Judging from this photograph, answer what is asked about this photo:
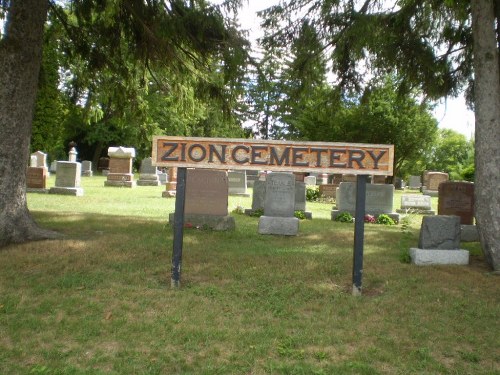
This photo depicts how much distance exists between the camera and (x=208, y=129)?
45281 mm

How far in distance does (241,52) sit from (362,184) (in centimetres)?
348

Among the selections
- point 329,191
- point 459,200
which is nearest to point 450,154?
point 329,191

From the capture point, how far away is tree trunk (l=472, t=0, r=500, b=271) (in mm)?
6852

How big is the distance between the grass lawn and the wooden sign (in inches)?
57.7

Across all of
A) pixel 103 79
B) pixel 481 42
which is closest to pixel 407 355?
pixel 481 42

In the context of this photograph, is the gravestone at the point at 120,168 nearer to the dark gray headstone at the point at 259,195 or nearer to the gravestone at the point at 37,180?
the gravestone at the point at 37,180

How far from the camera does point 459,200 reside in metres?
11.0

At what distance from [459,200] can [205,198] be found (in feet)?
19.1

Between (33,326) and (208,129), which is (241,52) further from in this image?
(208,129)

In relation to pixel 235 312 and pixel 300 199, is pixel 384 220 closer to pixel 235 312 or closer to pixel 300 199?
pixel 300 199

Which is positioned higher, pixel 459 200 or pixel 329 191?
pixel 329 191

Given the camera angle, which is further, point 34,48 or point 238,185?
point 238,185

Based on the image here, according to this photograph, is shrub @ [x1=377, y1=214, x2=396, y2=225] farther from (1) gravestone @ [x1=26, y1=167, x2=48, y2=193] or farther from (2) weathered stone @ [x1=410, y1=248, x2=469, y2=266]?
(1) gravestone @ [x1=26, y1=167, x2=48, y2=193]

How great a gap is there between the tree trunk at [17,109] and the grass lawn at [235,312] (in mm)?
531
